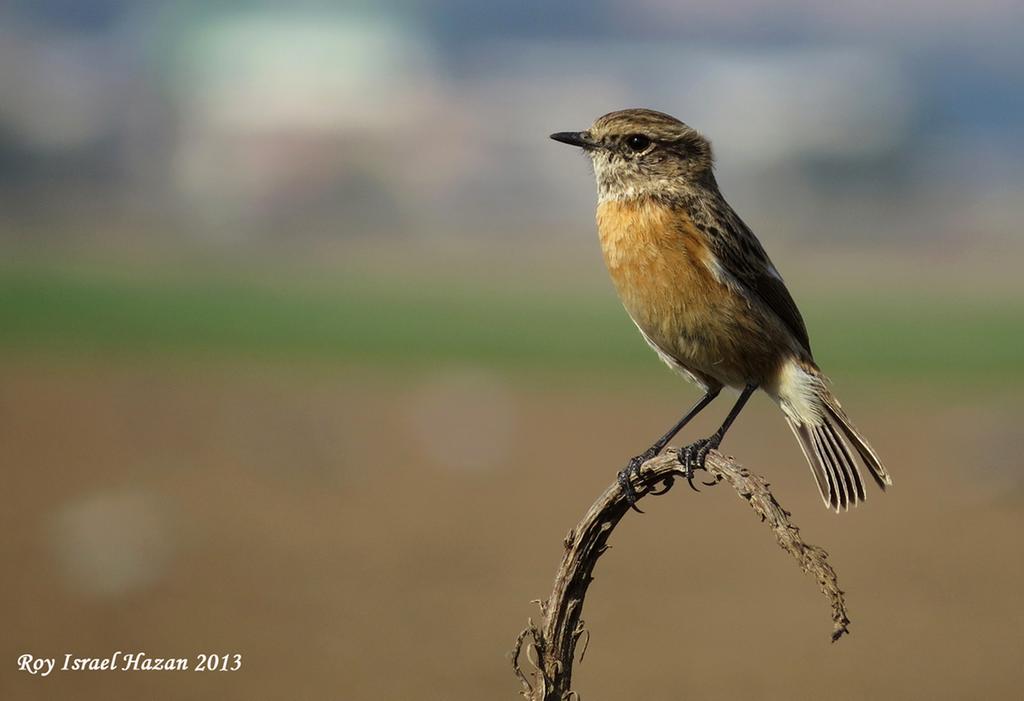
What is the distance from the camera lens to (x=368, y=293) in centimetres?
8400

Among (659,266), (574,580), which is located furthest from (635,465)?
(574,580)

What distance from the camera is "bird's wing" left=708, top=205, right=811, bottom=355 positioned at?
23.0 feet

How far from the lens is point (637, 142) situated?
7.26 metres

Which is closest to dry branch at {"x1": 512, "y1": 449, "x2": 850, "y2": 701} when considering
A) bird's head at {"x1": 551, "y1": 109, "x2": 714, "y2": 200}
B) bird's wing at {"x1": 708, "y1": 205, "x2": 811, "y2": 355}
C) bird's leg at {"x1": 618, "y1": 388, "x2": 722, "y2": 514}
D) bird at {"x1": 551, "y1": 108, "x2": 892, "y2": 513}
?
bird's leg at {"x1": 618, "y1": 388, "x2": 722, "y2": 514}

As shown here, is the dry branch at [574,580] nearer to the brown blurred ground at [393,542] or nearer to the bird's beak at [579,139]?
the bird's beak at [579,139]

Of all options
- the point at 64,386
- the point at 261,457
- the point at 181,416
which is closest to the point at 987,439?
the point at 261,457

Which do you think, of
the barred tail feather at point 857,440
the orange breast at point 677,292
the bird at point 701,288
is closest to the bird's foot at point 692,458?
the bird at point 701,288

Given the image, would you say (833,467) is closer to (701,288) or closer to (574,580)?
(701,288)

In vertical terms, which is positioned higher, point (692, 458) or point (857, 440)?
point (857, 440)

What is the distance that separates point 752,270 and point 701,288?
33 cm

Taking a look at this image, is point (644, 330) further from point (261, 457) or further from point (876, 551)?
point (261, 457)

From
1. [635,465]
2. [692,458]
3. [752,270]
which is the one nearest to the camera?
[692,458]

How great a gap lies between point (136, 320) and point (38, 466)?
34233 millimetres

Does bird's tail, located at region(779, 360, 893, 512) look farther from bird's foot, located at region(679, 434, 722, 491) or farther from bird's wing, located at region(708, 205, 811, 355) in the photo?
bird's foot, located at region(679, 434, 722, 491)
